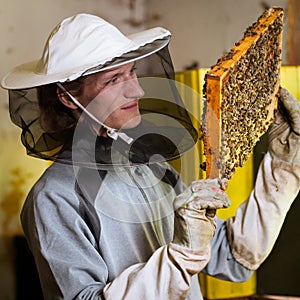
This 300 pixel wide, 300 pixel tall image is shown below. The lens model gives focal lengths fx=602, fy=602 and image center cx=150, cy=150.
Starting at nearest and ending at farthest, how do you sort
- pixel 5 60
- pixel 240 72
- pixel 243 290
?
1. pixel 240 72
2. pixel 5 60
3. pixel 243 290

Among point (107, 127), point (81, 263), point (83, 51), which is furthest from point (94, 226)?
point (83, 51)

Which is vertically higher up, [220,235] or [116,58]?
[116,58]

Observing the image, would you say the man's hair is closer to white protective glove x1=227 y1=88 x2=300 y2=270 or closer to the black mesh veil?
the black mesh veil

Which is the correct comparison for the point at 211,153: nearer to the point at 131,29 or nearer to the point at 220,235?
the point at 220,235

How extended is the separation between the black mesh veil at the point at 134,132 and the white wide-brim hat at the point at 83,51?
29 millimetres

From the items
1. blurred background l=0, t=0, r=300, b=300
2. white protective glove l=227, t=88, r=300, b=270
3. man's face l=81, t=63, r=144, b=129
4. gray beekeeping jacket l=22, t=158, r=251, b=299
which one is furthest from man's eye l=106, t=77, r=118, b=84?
blurred background l=0, t=0, r=300, b=300

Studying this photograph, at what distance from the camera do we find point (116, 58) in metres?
1.19

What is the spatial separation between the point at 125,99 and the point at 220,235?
46cm

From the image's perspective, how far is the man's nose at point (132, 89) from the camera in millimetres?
1238

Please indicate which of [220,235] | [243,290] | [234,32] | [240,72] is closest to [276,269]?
[243,290]

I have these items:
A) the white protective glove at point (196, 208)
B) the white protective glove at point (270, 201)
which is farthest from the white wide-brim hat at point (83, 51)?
the white protective glove at point (270, 201)

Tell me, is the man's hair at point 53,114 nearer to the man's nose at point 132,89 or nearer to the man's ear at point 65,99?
the man's ear at point 65,99

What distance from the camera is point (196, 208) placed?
108 cm

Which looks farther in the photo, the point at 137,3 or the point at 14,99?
the point at 137,3
